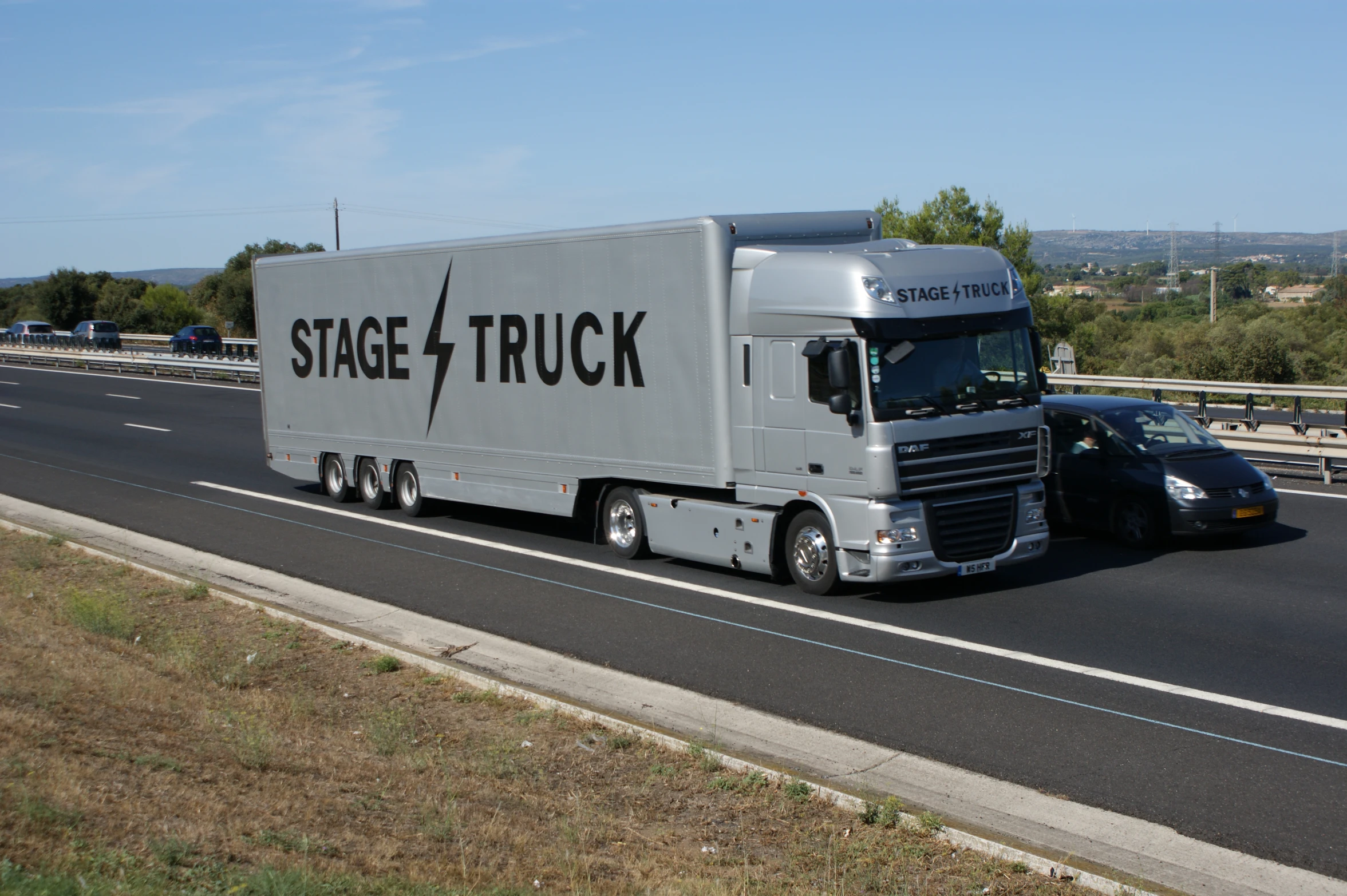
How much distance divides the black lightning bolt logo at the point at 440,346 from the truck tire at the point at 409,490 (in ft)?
4.71

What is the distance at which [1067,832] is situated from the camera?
632 centimetres

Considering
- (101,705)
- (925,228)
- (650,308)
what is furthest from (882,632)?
(925,228)

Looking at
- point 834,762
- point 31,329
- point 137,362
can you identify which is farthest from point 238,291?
point 834,762

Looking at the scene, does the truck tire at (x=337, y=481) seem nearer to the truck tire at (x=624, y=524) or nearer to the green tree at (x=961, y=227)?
the truck tire at (x=624, y=524)

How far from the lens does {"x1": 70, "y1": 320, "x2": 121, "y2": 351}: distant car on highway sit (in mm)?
61375

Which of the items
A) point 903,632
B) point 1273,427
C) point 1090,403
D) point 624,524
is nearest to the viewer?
point 903,632

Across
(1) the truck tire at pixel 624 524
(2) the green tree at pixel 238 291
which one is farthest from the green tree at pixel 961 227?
(1) the truck tire at pixel 624 524

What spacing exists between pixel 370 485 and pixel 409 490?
1.08 meters

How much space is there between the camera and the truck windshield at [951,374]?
11.1 metres

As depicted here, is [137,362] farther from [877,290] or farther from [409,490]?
[877,290]

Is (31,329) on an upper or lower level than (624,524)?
upper

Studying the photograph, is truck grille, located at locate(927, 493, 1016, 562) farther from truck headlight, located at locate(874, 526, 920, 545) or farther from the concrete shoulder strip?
the concrete shoulder strip

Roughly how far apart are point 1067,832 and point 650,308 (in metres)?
7.72

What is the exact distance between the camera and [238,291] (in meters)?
82.2
